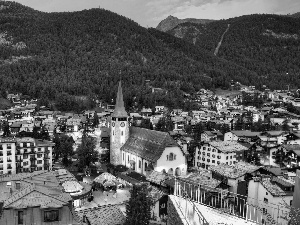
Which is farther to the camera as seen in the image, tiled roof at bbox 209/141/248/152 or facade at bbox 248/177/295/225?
tiled roof at bbox 209/141/248/152

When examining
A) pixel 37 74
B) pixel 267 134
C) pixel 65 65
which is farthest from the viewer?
pixel 65 65

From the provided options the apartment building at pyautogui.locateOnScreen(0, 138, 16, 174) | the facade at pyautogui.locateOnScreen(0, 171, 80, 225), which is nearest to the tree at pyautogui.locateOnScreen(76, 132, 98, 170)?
the apartment building at pyautogui.locateOnScreen(0, 138, 16, 174)

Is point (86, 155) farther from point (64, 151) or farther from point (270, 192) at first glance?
point (270, 192)

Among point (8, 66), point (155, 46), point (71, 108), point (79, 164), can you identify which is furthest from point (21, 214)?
point (155, 46)

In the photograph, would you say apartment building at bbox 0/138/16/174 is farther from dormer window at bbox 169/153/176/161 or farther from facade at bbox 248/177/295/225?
facade at bbox 248/177/295/225

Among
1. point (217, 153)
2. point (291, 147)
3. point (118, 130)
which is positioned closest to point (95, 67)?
point (118, 130)

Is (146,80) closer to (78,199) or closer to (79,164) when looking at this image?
(79,164)
